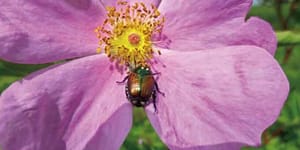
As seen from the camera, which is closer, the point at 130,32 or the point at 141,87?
the point at 141,87

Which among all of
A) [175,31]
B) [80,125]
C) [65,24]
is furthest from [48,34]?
[175,31]

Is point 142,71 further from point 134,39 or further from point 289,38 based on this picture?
point 289,38

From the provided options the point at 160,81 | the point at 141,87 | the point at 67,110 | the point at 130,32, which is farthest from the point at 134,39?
the point at 67,110

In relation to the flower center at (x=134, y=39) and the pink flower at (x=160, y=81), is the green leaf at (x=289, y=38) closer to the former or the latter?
the pink flower at (x=160, y=81)

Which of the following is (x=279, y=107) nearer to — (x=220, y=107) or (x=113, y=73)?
(x=220, y=107)

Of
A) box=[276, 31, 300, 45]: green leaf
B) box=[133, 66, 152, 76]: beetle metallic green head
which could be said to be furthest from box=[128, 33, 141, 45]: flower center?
box=[276, 31, 300, 45]: green leaf
